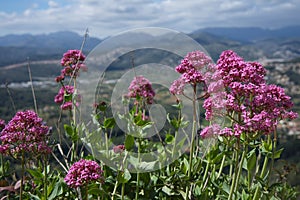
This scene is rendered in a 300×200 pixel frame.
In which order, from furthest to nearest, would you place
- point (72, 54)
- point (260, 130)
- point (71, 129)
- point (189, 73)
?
point (72, 54) → point (71, 129) → point (189, 73) → point (260, 130)

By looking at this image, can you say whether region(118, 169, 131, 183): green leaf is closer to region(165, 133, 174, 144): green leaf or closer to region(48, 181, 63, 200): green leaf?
region(48, 181, 63, 200): green leaf

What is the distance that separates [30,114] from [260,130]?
215cm

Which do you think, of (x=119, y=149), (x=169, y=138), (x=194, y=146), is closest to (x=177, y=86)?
(x=194, y=146)

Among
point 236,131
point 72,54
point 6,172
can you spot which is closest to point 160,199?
point 236,131

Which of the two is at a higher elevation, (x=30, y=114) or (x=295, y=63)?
(x=30, y=114)

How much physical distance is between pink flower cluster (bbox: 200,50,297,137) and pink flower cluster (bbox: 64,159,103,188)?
3.74 feet

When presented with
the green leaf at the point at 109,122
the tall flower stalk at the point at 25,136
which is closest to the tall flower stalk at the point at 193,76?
the green leaf at the point at 109,122

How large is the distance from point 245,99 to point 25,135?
6.70 feet

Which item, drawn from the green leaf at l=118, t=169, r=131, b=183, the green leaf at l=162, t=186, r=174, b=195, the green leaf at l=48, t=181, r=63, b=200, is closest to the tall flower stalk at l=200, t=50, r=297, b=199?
the green leaf at l=162, t=186, r=174, b=195

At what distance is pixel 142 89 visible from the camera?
4633mm

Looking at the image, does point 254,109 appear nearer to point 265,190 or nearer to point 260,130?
point 260,130

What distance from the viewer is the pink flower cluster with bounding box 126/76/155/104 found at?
4.58m

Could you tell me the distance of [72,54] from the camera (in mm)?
4797

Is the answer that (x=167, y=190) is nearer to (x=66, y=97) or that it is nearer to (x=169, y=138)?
(x=169, y=138)
